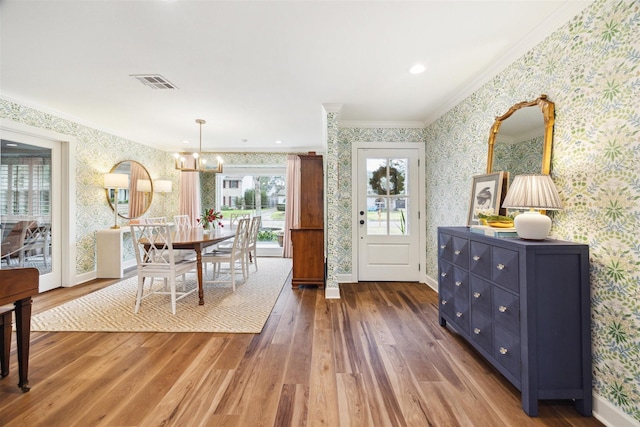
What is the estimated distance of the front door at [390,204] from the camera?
4039 millimetres

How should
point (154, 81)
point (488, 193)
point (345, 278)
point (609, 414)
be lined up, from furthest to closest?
point (345, 278) → point (154, 81) → point (488, 193) → point (609, 414)

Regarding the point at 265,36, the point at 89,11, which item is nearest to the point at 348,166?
the point at 265,36

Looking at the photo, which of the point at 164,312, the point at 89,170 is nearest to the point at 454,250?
the point at 164,312

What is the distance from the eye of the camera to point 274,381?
1840 mm

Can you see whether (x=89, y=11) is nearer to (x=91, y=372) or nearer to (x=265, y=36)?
(x=265, y=36)

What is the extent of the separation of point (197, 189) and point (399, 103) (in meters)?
4.65

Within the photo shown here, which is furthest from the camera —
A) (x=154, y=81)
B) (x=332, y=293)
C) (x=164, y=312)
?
(x=332, y=293)

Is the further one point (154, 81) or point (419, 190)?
Result: point (419, 190)

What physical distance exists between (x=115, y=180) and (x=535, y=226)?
5.38 metres

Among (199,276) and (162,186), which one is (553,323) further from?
(162,186)

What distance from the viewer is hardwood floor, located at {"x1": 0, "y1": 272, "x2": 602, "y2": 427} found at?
1.53m

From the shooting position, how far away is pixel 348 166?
13.4 feet

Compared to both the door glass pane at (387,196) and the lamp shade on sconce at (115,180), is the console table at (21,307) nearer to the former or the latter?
the lamp shade on sconce at (115,180)

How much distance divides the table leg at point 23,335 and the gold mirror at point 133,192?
11.4ft
